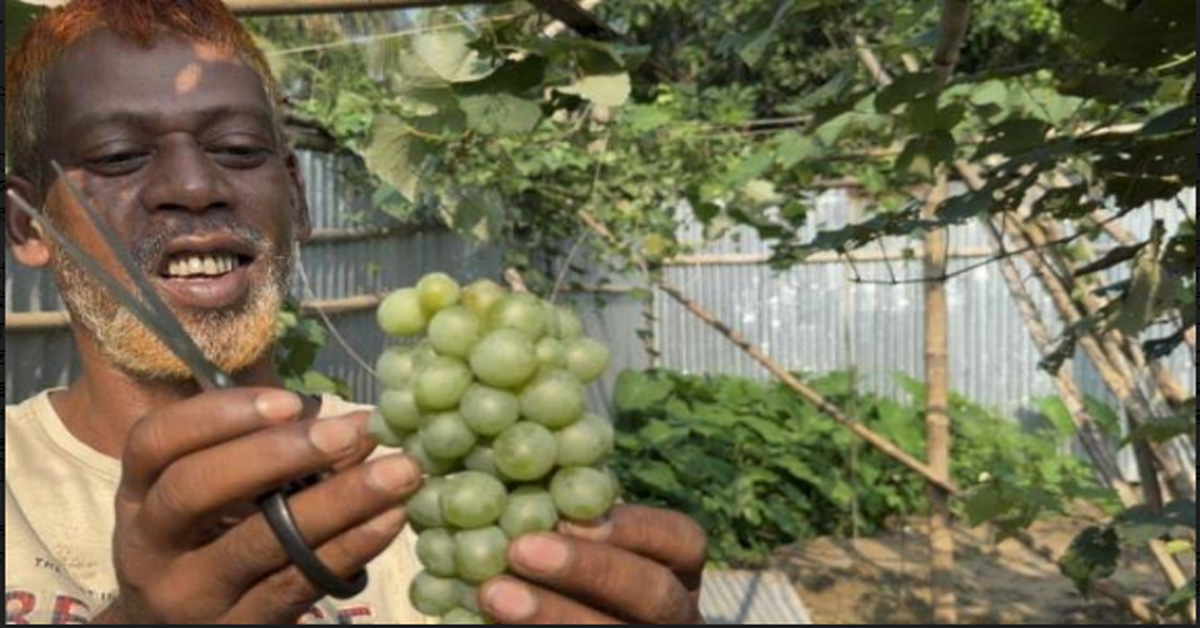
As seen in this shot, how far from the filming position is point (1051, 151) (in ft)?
7.82

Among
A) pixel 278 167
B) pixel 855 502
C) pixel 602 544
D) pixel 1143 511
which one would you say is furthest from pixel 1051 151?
pixel 855 502

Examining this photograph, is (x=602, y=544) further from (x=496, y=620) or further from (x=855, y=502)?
(x=855, y=502)

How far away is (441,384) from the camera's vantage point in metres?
0.82

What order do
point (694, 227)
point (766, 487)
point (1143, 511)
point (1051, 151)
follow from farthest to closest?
1. point (694, 227)
2. point (766, 487)
3. point (1143, 511)
4. point (1051, 151)

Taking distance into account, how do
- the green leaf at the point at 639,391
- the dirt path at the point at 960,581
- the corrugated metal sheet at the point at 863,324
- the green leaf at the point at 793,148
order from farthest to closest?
1. the corrugated metal sheet at the point at 863,324
2. the green leaf at the point at 639,391
3. the dirt path at the point at 960,581
4. the green leaf at the point at 793,148

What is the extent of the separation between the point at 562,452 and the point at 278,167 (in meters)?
0.89

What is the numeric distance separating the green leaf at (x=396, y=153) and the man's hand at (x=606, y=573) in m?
1.82

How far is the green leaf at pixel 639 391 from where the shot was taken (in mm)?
9688

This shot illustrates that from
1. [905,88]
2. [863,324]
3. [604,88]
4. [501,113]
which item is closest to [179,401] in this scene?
[501,113]

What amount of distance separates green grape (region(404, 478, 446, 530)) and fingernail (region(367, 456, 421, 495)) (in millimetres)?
16

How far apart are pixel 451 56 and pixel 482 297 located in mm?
1485

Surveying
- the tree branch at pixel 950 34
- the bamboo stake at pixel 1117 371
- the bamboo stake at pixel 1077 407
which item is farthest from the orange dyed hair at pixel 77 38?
the bamboo stake at pixel 1077 407

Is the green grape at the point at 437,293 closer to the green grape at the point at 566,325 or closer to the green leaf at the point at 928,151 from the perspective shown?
the green grape at the point at 566,325

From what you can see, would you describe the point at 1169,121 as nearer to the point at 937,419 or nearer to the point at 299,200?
the point at 299,200
